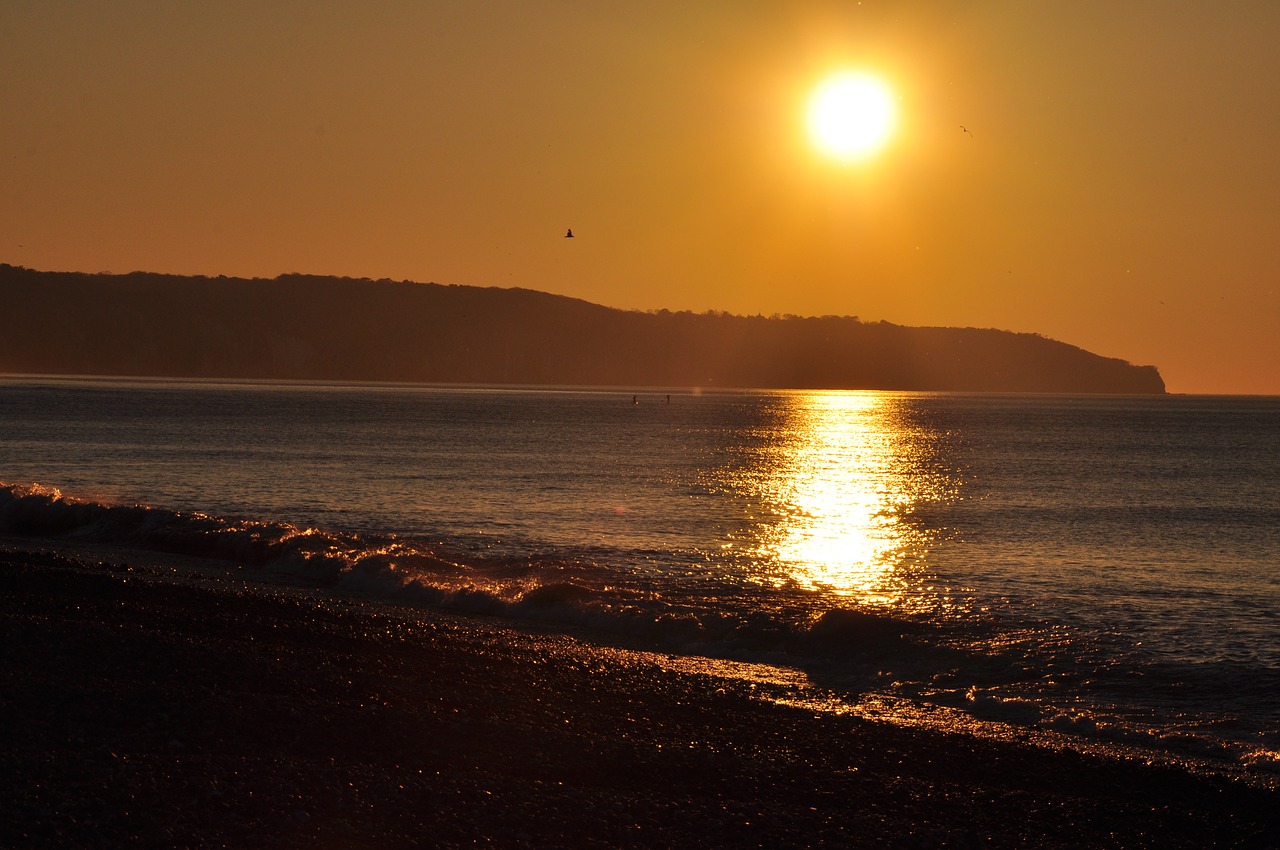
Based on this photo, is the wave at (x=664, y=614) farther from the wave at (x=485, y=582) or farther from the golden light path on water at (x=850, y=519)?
the golden light path on water at (x=850, y=519)

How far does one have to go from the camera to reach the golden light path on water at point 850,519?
2786 cm

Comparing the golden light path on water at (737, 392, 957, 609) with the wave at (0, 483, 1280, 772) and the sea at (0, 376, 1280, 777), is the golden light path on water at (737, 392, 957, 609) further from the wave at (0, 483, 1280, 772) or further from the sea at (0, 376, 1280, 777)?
the wave at (0, 483, 1280, 772)

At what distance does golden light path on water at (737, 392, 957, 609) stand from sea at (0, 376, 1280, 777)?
24 centimetres

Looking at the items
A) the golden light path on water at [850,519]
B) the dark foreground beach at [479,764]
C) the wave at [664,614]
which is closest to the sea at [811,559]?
the wave at [664,614]

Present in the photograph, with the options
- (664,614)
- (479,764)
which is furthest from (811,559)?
(479,764)

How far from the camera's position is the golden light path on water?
2786 centimetres

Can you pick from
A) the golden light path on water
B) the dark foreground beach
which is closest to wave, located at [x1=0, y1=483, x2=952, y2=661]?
the dark foreground beach

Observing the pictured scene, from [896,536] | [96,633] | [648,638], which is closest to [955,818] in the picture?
[648,638]

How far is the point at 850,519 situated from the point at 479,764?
3571 cm

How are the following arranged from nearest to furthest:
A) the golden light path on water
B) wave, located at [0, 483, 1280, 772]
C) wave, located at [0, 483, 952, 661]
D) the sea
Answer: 1. wave, located at [0, 483, 1280, 772]
2. the sea
3. wave, located at [0, 483, 952, 661]
4. the golden light path on water

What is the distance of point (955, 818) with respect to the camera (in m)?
10.4

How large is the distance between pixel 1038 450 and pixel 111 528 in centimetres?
9318

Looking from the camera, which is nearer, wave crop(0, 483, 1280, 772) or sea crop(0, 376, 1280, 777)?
wave crop(0, 483, 1280, 772)

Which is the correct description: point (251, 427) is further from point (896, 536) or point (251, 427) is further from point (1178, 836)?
point (1178, 836)
